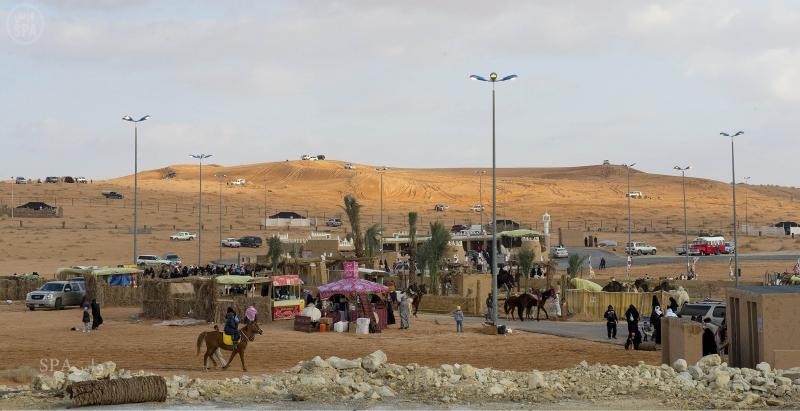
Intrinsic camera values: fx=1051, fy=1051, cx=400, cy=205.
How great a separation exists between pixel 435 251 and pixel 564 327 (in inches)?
500

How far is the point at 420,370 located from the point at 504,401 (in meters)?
2.81

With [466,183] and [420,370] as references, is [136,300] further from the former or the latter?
[466,183]

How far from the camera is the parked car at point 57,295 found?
145ft

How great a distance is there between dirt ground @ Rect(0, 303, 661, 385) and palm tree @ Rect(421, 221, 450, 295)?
9434 mm

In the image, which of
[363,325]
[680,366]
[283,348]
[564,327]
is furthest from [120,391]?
[564,327]

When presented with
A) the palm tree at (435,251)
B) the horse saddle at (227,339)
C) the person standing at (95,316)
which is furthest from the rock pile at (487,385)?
the palm tree at (435,251)

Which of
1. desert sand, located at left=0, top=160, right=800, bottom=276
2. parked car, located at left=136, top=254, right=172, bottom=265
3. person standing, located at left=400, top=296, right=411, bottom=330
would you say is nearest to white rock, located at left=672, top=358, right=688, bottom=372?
person standing, located at left=400, top=296, right=411, bottom=330

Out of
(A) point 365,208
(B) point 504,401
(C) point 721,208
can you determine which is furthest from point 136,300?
(C) point 721,208

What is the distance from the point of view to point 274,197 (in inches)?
5965

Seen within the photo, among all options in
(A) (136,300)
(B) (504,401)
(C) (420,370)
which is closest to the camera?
(B) (504,401)

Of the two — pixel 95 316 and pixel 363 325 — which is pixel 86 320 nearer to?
pixel 95 316

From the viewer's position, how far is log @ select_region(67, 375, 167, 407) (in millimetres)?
17828

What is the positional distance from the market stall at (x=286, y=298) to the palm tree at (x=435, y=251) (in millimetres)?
9559

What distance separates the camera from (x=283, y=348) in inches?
1157
